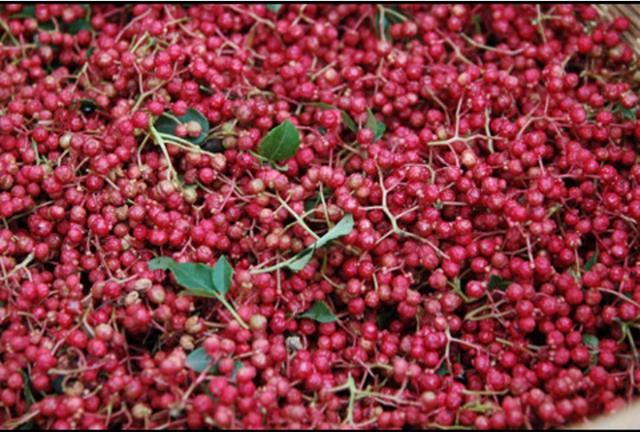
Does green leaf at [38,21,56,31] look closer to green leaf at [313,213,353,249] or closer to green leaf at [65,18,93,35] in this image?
green leaf at [65,18,93,35]

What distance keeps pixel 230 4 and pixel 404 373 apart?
108cm

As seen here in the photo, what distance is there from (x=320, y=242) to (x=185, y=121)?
445 mm

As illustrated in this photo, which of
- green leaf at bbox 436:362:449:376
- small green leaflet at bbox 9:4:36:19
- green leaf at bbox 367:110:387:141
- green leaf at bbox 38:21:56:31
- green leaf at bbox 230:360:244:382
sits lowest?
green leaf at bbox 436:362:449:376

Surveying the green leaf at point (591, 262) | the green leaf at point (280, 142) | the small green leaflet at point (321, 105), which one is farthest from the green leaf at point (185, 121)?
the green leaf at point (591, 262)

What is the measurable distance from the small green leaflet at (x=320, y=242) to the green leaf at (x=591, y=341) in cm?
55

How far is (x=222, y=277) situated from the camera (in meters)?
1.42

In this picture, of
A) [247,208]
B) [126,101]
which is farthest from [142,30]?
[247,208]

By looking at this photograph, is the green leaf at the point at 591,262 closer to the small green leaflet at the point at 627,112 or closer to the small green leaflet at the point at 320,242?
the small green leaflet at the point at 627,112

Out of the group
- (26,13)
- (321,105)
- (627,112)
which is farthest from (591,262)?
(26,13)

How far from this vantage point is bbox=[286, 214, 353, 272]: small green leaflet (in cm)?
149

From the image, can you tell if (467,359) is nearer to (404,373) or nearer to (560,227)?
(404,373)

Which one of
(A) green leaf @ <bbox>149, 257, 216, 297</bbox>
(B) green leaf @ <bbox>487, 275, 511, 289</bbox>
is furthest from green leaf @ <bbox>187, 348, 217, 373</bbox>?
(B) green leaf @ <bbox>487, 275, 511, 289</bbox>

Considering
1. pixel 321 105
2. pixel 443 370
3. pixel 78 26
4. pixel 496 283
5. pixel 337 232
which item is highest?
pixel 78 26

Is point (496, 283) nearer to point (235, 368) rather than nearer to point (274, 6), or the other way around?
point (235, 368)
